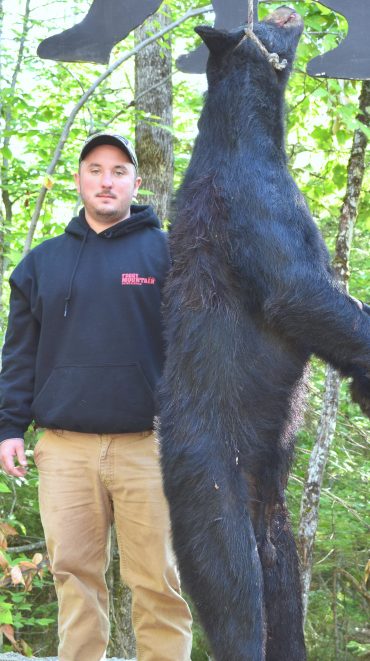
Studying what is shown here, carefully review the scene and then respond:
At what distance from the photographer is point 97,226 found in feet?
10.7

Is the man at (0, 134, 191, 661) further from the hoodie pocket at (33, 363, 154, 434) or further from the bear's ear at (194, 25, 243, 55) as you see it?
the bear's ear at (194, 25, 243, 55)

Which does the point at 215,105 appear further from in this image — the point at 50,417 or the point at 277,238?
the point at 50,417

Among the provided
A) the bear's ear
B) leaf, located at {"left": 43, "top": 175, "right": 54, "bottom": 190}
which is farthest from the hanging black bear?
leaf, located at {"left": 43, "top": 175, "right": 54, "bottom": 190}

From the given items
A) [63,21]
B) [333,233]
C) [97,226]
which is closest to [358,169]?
[333,233]

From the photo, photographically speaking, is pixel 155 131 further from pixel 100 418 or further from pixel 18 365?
pixel 100 418

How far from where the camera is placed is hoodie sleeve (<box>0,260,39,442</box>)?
126 inches

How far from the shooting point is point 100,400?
3.02 m

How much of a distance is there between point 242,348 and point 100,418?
2.56 feet

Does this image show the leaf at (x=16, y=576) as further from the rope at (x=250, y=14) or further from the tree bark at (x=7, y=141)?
the tree bark at (x=7, y=141)

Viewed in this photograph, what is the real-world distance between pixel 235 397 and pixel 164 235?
1.08 metres

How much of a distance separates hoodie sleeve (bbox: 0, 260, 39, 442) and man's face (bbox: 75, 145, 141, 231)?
1.28 ft

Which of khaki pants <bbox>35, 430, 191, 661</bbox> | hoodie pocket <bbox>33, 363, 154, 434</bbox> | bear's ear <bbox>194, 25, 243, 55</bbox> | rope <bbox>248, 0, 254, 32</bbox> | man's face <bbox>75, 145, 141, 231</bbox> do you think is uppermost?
rope <bbox>248, 0, 254, 32</bbox>

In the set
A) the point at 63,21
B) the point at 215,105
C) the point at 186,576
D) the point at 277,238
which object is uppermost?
the point at 63,21

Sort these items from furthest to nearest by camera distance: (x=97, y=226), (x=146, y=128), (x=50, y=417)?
1. (x=146, y=128)
2. (x=97, y=226)
3. (x=50, y=417)
